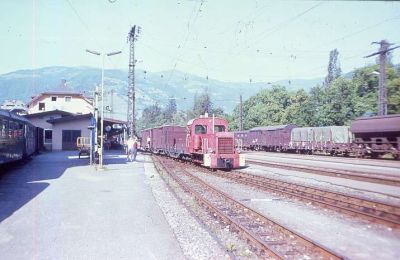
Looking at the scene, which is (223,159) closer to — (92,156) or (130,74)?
(92,156)

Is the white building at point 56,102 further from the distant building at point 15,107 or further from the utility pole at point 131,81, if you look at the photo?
the utility pole at point 131,81

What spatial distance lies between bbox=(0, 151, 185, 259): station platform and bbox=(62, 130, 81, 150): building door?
28.3 metres

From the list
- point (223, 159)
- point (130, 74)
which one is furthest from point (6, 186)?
point (130, 74)

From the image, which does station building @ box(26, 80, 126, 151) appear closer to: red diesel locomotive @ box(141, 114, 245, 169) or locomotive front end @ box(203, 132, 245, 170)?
red diesel locomotive @ box(141, 114, 245, 169)

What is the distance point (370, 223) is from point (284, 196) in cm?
405

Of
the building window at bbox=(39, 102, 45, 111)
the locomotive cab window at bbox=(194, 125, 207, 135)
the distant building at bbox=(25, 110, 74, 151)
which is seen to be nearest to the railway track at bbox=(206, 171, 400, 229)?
the locomotive cab window at bbox=(194, 125, 207, 135)

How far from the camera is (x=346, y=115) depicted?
2264 inches

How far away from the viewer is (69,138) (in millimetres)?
43062

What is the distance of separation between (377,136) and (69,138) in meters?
31.1

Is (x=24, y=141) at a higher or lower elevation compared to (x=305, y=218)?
higher

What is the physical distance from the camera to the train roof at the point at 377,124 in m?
28.2

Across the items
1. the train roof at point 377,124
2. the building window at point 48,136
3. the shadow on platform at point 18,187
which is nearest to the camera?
the shadow on platform at point 18,187

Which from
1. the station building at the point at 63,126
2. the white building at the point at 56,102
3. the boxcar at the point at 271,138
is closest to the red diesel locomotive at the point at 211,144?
the station building at the point at 63,126

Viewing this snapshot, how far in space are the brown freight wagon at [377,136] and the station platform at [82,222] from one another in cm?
2122
